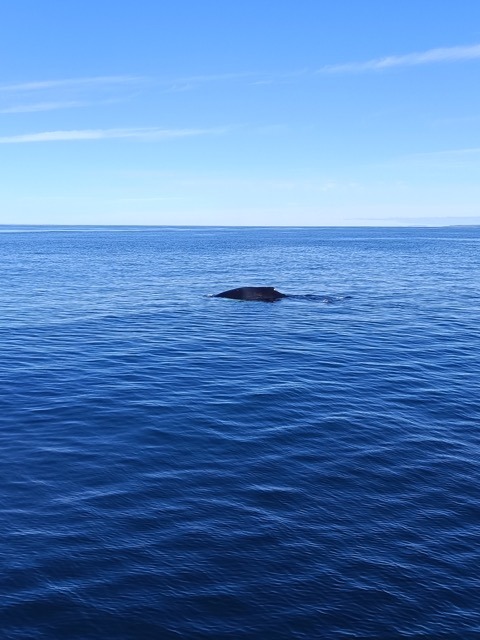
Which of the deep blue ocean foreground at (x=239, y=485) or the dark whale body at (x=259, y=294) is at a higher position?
the dark whale body at (x=259, y=294)

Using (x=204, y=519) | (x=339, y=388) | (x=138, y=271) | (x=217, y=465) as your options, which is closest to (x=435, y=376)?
(x=339, y=388)

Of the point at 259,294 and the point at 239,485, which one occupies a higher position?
the point at 259,294

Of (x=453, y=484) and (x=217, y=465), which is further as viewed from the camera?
(x=217, y=465)

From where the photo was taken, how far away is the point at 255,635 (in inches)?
528

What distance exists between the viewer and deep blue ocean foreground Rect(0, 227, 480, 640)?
14.2m

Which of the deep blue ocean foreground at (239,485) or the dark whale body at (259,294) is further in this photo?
the dark whale body at (259,294)

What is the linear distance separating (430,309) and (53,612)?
5150 cm

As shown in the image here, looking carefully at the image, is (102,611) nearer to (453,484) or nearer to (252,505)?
(252,505)

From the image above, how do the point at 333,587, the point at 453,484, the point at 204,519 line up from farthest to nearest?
the point at 453,484 → the point at 204,519 → the point at 333,587

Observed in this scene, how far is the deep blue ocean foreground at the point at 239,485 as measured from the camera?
561 inches

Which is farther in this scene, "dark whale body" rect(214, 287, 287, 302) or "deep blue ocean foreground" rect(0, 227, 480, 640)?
"dark whale body" rect(214, 287, 287, 302)

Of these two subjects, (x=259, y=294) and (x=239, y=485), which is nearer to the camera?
(x=239, y=485)

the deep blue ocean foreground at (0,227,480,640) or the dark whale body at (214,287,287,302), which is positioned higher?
the dark whale body at (214,287,287,302)

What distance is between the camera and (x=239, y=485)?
20.4m
